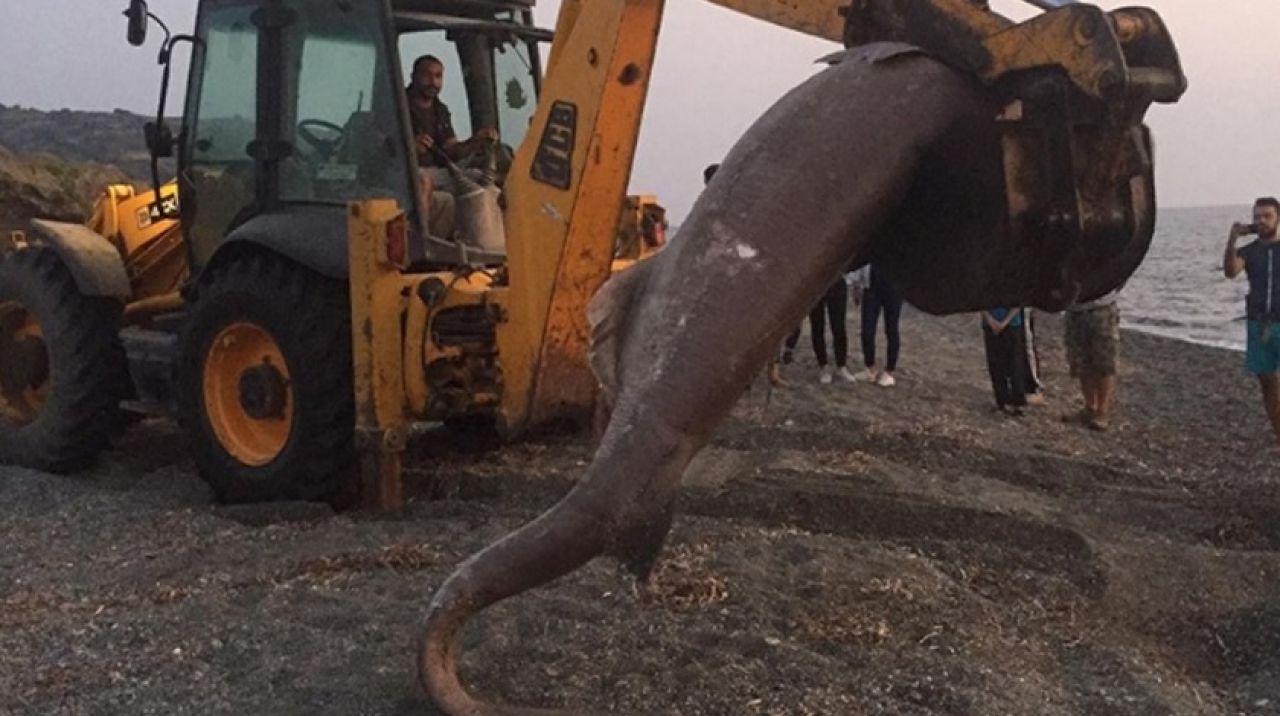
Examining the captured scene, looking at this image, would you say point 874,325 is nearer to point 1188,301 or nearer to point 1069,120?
point 1069,120

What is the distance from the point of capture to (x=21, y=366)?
8.80 metres

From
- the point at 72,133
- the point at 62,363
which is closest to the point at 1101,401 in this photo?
the point at 62,363

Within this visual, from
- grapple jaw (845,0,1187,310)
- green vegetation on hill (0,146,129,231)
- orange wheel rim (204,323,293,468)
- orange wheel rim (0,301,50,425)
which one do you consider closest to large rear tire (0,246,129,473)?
orange wheel rim (0,301,50,425)

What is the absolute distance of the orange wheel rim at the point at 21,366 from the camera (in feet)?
28.7

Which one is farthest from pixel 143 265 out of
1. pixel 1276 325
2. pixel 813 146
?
pixel 1276 325

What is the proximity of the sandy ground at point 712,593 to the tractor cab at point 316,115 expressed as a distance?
1.34 meters

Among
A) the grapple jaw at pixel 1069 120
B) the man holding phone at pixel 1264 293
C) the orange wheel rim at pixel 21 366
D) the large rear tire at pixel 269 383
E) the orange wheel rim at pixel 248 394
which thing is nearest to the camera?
the grapple jaw at pixel 1069 120

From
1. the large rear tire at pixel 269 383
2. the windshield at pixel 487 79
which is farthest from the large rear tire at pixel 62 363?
the windshield at pixel 487 79

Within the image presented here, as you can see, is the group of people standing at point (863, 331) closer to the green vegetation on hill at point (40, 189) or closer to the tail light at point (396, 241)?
the tail light at point (396, 241)

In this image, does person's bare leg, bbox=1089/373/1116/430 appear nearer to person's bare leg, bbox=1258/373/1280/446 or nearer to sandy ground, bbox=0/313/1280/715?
person's bare leg, bbox=1258/373/1280/446

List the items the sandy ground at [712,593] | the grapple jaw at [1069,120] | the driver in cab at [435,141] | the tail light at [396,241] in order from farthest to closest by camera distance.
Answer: the driver in cab at [435,141] < the tail light at [396,241] < the sandy ground at [712,593] < the grapple jaw at [1069,120]

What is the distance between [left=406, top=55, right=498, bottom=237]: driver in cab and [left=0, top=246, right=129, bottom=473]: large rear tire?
215cm

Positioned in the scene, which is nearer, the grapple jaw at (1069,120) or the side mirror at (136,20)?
the grapple jaw at (1069,120)

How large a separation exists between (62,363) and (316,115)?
215cm
